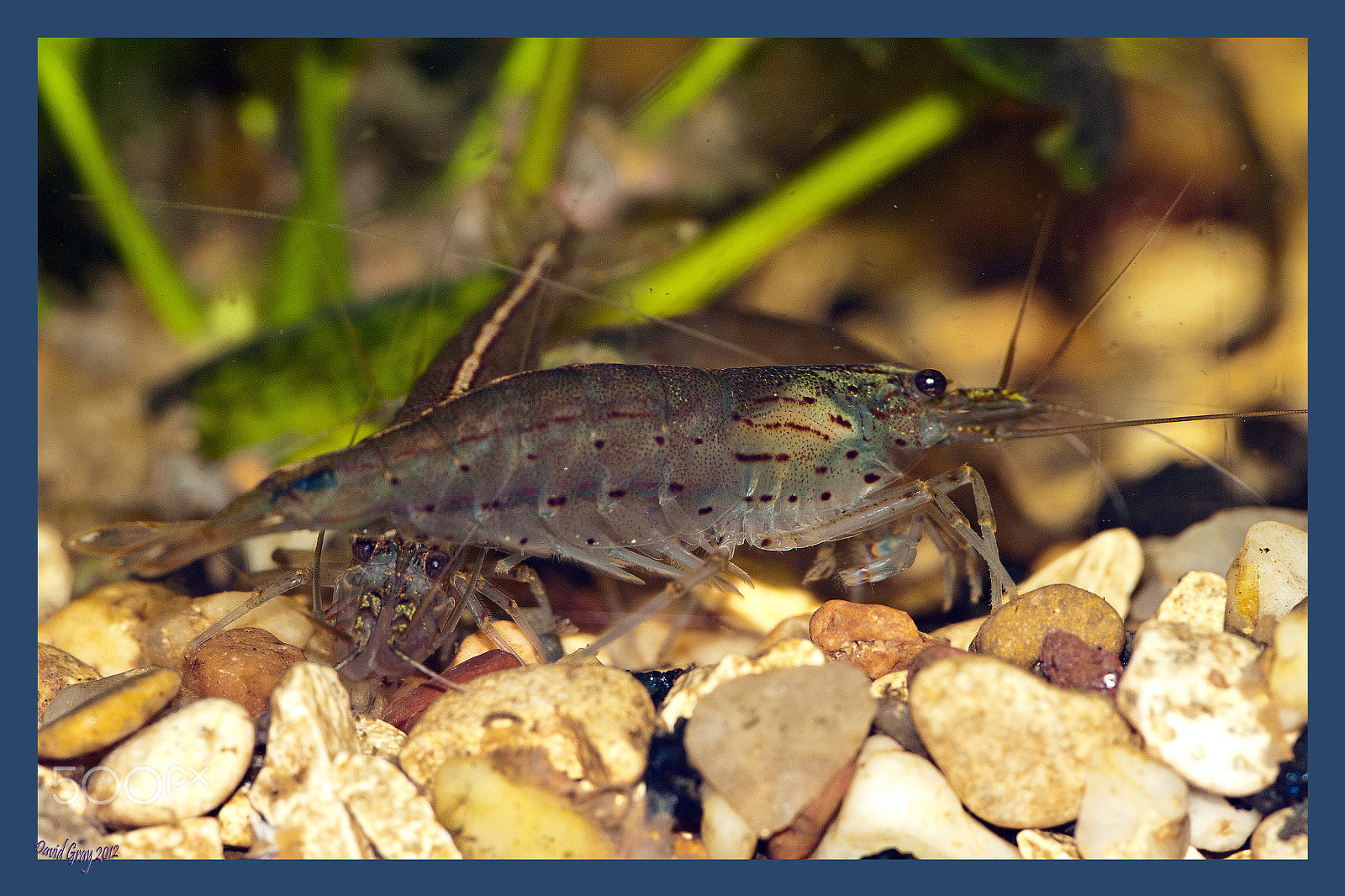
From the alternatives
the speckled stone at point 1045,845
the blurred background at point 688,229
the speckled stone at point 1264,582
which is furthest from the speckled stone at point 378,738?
the speckled stone at point 1264,582

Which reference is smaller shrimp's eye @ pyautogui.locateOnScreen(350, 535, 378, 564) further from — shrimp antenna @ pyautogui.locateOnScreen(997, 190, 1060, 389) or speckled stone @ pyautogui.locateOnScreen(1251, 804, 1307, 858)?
speckled stone @ pyautogui.locateOnScreen(1251, 804, 1307, 858)

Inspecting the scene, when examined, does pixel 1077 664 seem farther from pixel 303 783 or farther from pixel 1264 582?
pixel 303 783

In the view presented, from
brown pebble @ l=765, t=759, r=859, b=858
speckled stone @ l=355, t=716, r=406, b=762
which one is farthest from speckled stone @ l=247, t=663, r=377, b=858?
brown pebble @ l=765, t=759, r=859, b=858

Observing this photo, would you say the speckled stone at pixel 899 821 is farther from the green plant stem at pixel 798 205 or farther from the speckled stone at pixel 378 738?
the green plant stem at pixel 798 205

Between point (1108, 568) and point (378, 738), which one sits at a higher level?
point (1108, 568)

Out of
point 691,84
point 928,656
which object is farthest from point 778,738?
point 691,84
